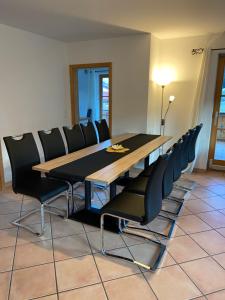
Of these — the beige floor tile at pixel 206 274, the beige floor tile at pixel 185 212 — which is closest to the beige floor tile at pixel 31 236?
the beige floor tile at pixel 206 274

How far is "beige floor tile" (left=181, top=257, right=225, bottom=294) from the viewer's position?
180cm

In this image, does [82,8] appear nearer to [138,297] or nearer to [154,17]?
[154,17]

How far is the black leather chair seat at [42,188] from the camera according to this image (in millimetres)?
2338

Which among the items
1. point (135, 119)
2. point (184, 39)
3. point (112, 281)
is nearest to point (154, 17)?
point (184, 39)

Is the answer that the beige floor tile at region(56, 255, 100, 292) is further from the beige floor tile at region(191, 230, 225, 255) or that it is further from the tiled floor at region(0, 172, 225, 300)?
the beige floor tile at region(191, 230, 225, 255)

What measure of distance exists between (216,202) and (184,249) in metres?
1.23

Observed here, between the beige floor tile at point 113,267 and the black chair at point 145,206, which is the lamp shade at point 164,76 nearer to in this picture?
the black chair at point 145,206

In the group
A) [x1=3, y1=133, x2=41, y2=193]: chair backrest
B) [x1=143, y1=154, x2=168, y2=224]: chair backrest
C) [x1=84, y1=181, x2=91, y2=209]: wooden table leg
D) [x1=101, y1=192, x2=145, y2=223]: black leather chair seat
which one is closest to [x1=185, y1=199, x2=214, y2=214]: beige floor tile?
[x1=101, y1=192, x2=145, y2=223]: black leather chair seat

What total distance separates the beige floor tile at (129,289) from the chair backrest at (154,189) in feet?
1.53

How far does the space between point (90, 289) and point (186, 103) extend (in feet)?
11.7

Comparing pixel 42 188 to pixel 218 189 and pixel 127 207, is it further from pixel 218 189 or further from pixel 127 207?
pixel 218 189

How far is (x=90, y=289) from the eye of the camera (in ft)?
5.77

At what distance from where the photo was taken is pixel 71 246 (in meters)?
2.25

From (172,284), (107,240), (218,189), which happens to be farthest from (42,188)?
(218,189)
